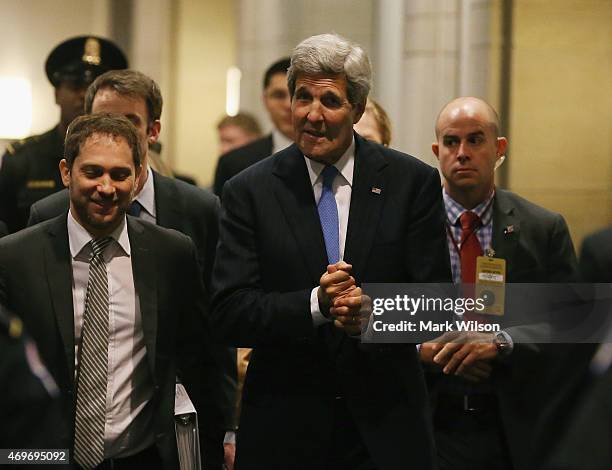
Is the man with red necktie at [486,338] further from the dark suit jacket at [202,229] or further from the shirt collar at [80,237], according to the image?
the shirt collar at [80,237]

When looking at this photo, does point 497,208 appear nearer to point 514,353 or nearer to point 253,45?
point 514,353

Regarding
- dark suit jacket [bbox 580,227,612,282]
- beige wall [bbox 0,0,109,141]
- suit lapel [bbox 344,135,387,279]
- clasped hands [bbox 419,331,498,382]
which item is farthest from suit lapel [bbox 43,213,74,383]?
beige wall [bbox 0,0,109,141]

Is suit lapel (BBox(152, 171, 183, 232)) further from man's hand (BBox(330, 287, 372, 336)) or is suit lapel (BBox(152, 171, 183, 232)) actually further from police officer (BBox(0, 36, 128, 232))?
man's hand (BBox(330, 287, 372, 336))

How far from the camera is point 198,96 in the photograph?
1378 centimetres

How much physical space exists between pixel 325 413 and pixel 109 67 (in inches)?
96.3

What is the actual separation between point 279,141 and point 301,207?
2872 mm

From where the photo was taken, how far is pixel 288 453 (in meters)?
4.07

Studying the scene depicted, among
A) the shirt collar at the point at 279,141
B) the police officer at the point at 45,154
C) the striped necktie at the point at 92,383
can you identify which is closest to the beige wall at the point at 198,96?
the shirt collar at the point at 279,141

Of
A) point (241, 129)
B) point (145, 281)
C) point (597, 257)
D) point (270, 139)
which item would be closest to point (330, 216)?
point (145, 281)

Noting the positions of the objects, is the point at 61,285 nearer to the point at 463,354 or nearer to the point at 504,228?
the point at 463,354

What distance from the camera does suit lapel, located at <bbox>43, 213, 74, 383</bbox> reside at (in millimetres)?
3998

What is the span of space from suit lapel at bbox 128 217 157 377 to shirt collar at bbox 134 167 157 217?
55 centimetres

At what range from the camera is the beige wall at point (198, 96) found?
1344 centimetres

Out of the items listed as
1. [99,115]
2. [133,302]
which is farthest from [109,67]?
[133,302]
